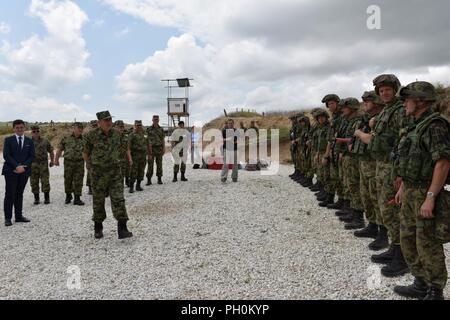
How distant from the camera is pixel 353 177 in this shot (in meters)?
6.68

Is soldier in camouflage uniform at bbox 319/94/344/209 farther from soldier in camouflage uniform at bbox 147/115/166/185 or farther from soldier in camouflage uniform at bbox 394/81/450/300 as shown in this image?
soldier in camouflage uniform at bbox 147/115/166/185

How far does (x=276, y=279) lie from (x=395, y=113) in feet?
8.06

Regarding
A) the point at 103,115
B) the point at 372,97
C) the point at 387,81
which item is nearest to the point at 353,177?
the point at 372,97

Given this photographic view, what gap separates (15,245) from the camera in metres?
6.64

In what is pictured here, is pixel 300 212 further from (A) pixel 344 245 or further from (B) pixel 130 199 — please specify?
(B) pixel 130 199

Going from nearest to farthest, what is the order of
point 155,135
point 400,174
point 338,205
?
point 400,174, point 338,205, point 155,135

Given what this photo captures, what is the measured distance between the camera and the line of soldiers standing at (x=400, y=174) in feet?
11.8

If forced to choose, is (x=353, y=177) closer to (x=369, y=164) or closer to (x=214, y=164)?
(x=369, y=164)

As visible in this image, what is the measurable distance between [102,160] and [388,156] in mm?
4432

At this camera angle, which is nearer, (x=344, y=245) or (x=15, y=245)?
A: (x=344, y=245)

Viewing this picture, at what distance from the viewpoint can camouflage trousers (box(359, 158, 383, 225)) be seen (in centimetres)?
557

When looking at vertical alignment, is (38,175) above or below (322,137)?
below

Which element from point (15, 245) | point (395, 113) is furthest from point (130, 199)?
point (395, 113)

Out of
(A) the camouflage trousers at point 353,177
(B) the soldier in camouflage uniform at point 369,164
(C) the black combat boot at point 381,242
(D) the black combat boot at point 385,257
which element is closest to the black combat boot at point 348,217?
(A) the camouflage trousers at point 353,177
